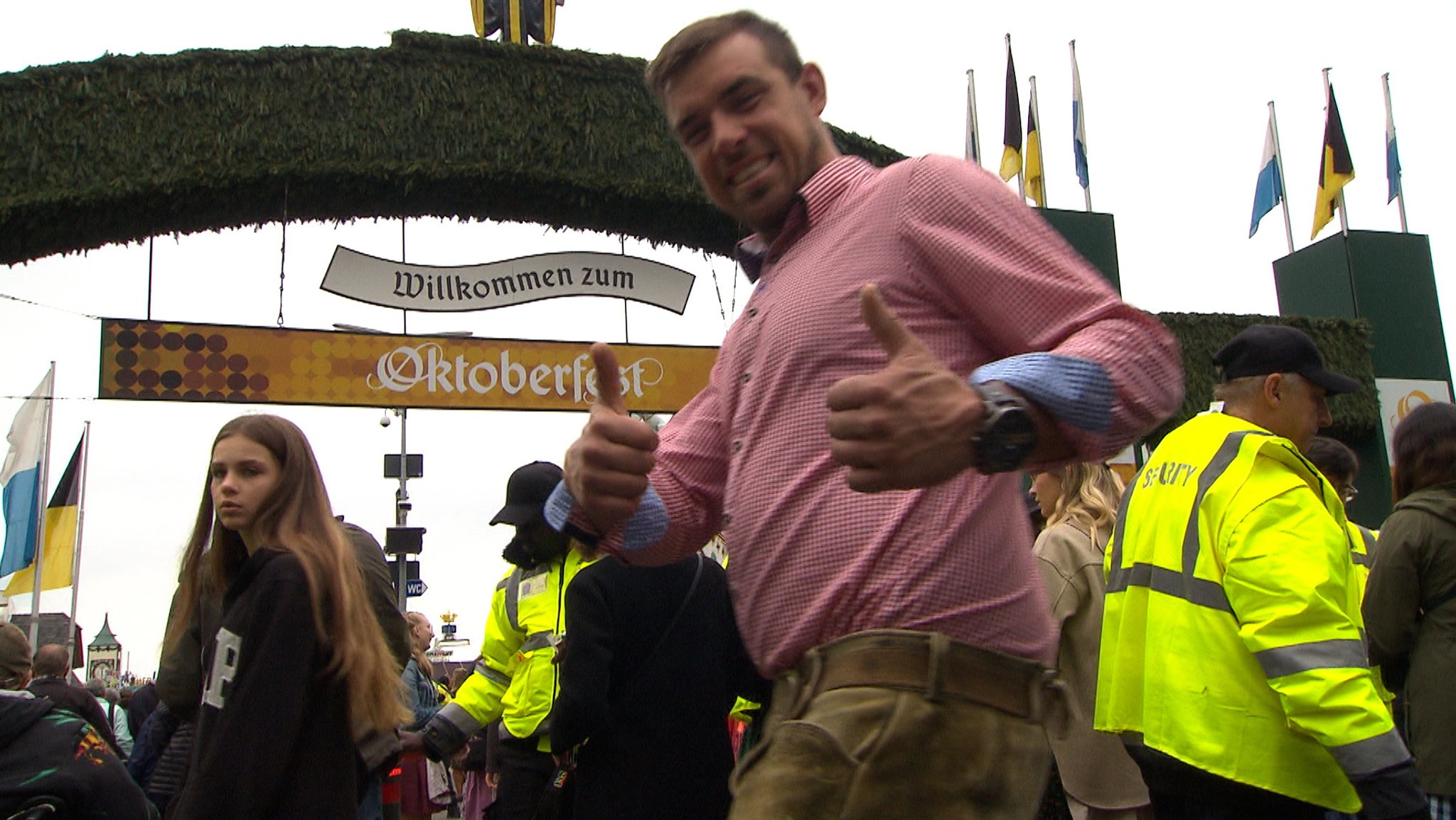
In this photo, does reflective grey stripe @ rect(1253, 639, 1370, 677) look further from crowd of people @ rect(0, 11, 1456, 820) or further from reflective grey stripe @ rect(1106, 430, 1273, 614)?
reflective grey stripe @ rect(1106, 430, 1273, 614)

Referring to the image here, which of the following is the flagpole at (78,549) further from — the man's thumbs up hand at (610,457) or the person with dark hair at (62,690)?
the man's thumbs up hand at (610,457)

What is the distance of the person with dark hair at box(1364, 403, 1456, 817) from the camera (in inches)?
141

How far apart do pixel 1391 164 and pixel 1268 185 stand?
174 centimetres

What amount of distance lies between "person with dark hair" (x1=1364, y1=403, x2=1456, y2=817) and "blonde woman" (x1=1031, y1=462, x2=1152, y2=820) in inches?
33.5

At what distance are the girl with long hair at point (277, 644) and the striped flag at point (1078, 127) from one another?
492 inches

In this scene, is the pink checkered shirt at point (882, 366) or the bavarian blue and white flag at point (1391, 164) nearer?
the pink checkered shirt at point (882, 366)

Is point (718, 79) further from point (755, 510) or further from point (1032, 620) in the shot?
point (1032, 620)

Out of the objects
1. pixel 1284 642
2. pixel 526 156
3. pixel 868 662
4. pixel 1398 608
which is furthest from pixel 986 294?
pixel 526 156

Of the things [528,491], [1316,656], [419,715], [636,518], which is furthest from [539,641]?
[636,518]

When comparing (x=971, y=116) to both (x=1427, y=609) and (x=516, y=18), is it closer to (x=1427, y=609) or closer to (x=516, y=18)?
(x=516, y=18)

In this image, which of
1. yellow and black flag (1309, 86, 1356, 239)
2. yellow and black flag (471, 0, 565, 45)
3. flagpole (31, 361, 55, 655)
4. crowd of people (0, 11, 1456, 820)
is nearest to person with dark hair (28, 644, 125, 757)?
crowd of people (0, 11, 1456, 820)

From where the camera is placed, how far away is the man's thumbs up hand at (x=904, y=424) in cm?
125

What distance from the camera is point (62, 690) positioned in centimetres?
741

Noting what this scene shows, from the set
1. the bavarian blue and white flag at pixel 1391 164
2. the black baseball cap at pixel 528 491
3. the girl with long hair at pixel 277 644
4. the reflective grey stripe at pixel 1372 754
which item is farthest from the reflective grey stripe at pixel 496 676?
the bavarian blue and white flag at pixel 1391 164
